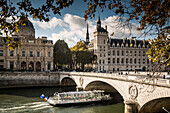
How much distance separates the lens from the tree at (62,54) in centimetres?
6681

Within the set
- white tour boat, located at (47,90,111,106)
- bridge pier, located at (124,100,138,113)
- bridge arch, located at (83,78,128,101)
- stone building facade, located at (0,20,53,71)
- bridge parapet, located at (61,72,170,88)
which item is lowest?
white tour boat, located at (47,90,111,106)

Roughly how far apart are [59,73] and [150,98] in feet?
136

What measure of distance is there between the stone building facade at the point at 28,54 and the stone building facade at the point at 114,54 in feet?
66.9

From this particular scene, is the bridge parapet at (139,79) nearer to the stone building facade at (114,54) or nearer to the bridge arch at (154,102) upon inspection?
the bridge arch at (154,102)

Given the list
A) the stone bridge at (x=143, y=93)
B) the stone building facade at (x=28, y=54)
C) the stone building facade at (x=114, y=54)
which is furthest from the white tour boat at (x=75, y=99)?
the stone building facade at (x=114, y=54)

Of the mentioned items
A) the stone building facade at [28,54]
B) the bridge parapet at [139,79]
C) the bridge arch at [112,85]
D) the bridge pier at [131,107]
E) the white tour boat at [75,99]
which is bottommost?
the white tour boat at [75,99]

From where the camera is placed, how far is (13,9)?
5.96 metres

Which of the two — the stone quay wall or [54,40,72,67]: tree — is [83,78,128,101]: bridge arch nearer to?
the stone quay wall

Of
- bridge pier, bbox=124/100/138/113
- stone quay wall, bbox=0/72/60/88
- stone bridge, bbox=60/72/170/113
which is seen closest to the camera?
stone bridge, bbox=60/72/170/113

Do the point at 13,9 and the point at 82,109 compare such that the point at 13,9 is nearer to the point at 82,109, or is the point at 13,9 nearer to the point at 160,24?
the point at 160,24

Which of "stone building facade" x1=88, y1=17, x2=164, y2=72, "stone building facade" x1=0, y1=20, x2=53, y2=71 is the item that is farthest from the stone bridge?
"stone building facade" x1=88, y1=17, x2=164, y2=72

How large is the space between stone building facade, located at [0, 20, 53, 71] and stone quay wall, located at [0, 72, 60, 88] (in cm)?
948

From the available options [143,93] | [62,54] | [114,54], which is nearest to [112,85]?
[143,93]

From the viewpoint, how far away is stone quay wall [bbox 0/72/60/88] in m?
52.1
